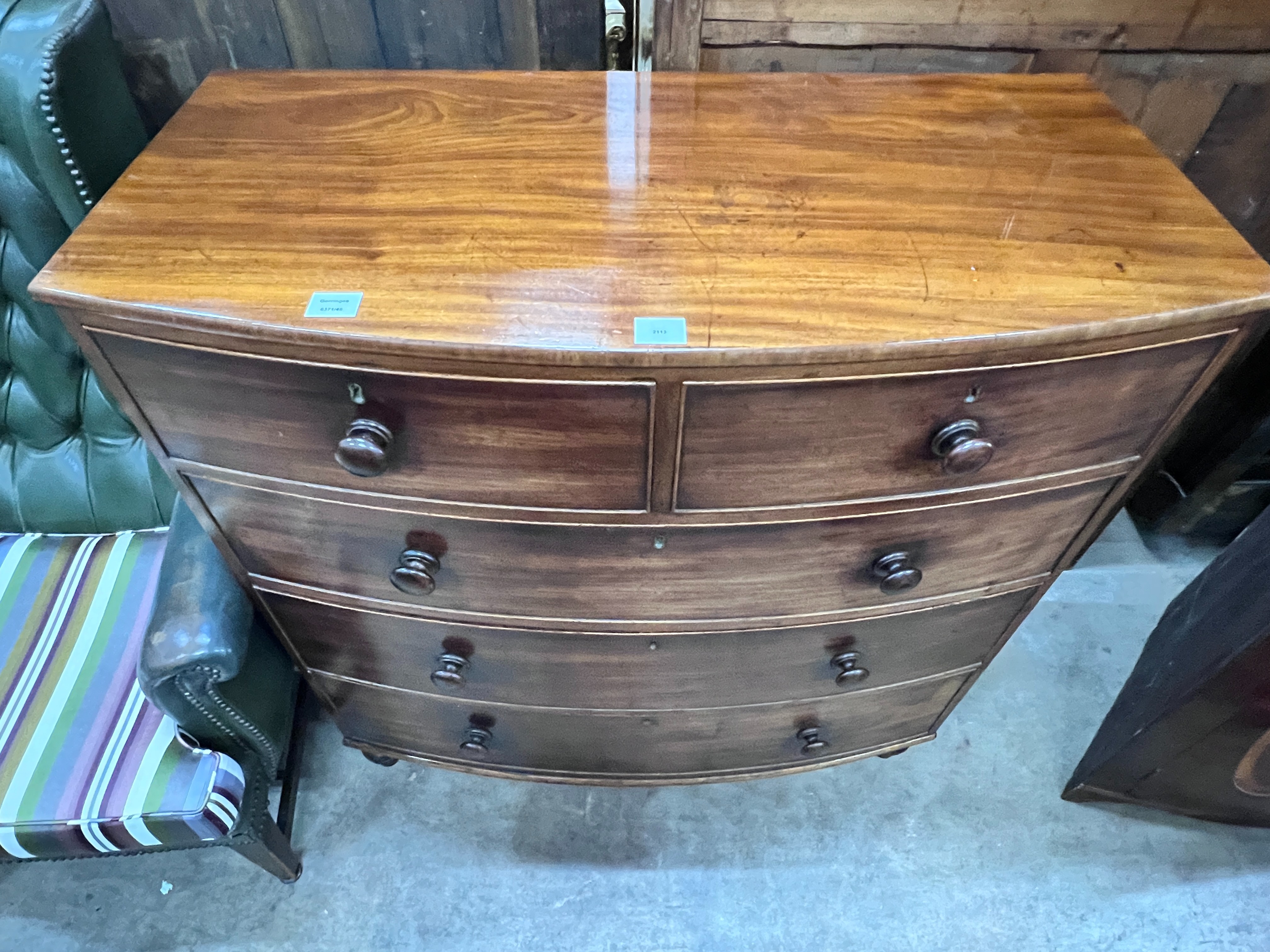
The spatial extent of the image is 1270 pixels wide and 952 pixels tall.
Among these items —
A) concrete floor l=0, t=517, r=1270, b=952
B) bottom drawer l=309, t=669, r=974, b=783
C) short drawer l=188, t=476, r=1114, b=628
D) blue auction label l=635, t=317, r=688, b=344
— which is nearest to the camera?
blue auction label l=635, t=317, r=688, b=344

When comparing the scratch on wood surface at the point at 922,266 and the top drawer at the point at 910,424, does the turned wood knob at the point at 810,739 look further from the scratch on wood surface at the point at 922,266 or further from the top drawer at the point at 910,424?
the scratch on wood surface at the point at 922,266

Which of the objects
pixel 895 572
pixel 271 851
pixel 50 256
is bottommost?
pixel 271 851

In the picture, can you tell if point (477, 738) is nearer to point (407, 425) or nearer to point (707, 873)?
point (707, 873)

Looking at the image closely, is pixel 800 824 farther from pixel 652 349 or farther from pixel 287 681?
pixel 652 349

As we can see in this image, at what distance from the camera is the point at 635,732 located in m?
1.13

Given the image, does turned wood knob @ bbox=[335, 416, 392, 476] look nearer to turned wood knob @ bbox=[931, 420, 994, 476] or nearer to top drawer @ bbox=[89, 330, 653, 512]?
top drawer @ bbox=[89, 330, 653, 512]

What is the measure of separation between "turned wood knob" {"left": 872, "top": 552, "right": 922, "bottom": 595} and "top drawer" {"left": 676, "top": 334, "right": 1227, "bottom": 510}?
4.3 inches

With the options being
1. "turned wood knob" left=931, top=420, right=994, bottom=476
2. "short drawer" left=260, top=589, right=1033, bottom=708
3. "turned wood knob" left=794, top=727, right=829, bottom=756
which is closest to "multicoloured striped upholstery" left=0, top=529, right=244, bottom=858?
"short drawer" left=260, top=589, right=1033, bottom=708

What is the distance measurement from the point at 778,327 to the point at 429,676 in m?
0.71

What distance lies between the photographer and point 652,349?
1.89ft

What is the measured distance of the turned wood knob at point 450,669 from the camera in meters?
0.98

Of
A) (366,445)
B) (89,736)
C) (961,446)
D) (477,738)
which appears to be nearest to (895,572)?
(961,446)

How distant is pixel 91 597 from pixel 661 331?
1.04 metres

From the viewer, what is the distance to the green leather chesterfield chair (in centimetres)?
86
